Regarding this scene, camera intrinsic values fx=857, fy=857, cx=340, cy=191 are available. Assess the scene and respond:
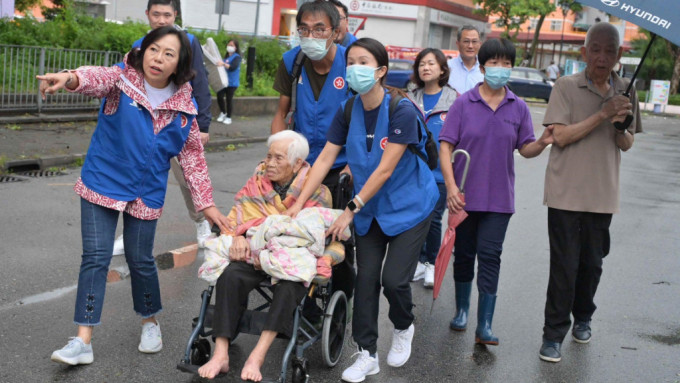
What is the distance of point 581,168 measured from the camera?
17.2 ft

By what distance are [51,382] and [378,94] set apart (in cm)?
229

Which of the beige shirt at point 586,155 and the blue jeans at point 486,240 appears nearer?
the beige shirt at point 586,155

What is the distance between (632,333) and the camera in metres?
6.05

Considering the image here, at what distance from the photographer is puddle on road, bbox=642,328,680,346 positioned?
5.88 m

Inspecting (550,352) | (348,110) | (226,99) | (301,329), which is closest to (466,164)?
(348,110)

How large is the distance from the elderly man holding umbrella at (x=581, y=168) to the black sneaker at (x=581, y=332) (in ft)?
1.30

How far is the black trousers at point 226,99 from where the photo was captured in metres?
17.4

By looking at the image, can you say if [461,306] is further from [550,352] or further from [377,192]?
[377,192]

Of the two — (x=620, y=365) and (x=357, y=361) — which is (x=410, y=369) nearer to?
(x=357, y=361)

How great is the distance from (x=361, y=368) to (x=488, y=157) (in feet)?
5.32

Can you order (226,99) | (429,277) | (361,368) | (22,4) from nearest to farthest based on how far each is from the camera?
(361,368) → (429,277) → (226,99) → (22,4)

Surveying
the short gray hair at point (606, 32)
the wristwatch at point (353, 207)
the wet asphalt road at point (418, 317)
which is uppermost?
the short gray hair at point (606, 32)

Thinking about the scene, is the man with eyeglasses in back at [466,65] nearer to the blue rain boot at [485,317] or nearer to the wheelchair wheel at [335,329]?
the blue rain boot at [485,317]

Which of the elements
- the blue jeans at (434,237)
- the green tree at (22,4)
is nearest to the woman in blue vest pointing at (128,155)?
the blue jeans at (434,237)
